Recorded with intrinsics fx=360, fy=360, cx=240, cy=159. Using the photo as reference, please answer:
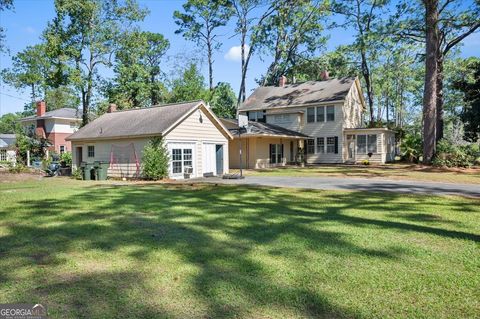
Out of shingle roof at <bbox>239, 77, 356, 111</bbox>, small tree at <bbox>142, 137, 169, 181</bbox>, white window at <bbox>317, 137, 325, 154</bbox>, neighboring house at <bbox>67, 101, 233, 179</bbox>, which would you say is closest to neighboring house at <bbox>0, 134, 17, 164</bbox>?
neighboring house at <bbox>67, 101, 233, 179</bbox>

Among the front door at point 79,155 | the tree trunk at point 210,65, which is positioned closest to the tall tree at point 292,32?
the tree trunk at point 210,65

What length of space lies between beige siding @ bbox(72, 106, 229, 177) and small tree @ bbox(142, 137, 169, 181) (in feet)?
1.69

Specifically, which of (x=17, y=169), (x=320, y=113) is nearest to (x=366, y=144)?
(x=320, y=113)

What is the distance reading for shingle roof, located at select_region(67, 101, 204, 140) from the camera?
19641mm

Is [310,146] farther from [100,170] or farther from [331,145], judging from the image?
[100,170]

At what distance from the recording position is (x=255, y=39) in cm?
4194

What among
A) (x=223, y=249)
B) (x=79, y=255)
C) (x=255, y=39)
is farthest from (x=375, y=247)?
(x=255, y=39)

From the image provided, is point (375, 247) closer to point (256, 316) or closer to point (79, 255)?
point (256, 316)

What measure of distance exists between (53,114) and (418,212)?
42818mm

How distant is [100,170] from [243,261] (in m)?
17.0

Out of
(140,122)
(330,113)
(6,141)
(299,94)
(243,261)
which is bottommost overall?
(243,261)

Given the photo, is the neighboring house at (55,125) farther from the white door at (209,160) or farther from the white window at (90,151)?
the white door at (209,160)

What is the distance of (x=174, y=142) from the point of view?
19.8m

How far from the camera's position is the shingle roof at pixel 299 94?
33328mm
